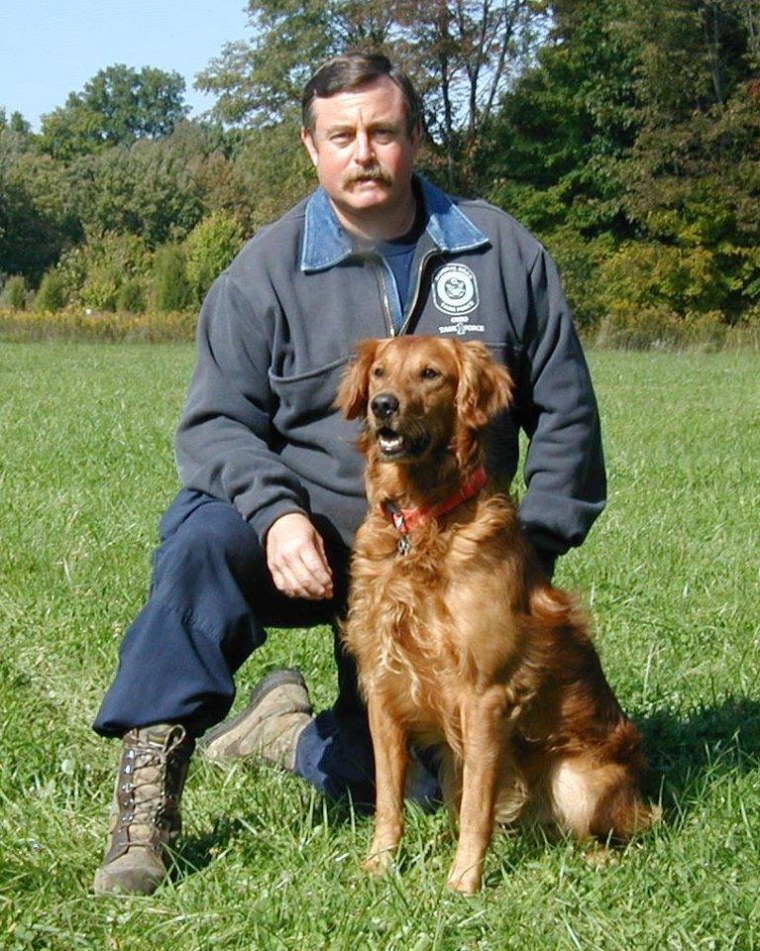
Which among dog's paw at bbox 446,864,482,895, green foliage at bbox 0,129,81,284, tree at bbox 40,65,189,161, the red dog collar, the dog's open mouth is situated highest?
tree at bbox 40,65,189,161

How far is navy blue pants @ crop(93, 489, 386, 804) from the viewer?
353cm

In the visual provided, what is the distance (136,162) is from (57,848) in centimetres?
6692

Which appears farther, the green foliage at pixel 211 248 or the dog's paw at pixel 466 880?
the green foliage at pixel 211 248

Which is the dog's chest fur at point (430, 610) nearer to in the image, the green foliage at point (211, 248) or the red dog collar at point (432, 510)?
the red dog collar at point (432, 510)

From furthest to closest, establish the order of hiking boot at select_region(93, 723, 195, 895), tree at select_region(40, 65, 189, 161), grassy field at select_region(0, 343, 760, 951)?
tree at select_region(40, 65, 189, 161) < hiking boot at select_region(93, 723, 195, 895) < grassy field at select_region(0, 343, 760, 951)


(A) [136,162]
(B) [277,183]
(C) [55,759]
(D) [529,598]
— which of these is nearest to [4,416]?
(C) [55,759]

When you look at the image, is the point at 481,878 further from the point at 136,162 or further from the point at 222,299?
the point at 136,162

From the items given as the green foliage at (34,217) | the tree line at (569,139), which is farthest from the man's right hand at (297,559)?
the green foliage at (34,217)

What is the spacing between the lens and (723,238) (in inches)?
1624

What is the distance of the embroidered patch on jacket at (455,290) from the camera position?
409 cm

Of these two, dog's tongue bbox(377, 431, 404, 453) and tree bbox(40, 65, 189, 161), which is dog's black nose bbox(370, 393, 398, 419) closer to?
dog's tongue bbox(377, 431, 404, 453)

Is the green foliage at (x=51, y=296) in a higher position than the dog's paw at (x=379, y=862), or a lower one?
higher

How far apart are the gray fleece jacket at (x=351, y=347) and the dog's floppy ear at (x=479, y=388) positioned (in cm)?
32

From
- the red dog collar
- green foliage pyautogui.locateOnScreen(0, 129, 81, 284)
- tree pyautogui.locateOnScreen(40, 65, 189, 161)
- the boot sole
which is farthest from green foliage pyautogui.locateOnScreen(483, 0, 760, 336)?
tree pyautogui.locateOnScreen(40, 65, 189, 161)
